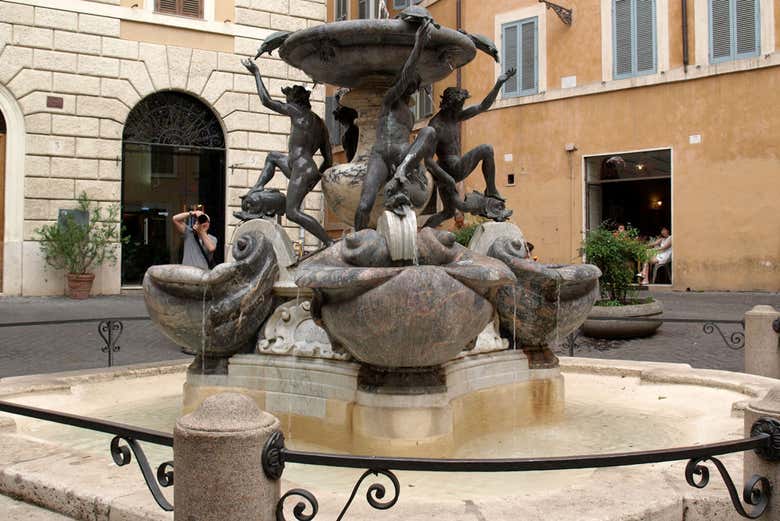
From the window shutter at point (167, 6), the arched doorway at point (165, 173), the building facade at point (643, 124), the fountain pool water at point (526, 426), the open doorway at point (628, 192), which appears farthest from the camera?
the open doorway at point (628, 192)

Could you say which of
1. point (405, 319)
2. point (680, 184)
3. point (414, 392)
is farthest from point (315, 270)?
point (680, 184)

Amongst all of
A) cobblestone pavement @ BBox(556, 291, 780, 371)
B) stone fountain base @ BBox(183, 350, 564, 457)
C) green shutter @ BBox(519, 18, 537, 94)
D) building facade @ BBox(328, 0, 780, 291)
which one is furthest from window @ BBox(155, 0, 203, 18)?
stone fountain base @ BBox(183, 350, 564, 457)

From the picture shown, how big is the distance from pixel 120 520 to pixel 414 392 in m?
1.65

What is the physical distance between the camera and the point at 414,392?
154 inches

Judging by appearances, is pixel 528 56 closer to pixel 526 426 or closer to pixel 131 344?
pixel 131 344

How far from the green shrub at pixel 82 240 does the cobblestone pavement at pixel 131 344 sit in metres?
1.32

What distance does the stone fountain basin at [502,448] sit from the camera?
8.89 feet

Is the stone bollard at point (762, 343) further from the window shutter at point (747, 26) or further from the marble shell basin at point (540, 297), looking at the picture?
the window shutter at point (747, 26)

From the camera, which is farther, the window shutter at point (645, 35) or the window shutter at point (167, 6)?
the window shutter at point (645, 35)

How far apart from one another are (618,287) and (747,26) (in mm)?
8813

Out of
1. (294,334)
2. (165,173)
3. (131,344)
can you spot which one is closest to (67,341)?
(131,344)

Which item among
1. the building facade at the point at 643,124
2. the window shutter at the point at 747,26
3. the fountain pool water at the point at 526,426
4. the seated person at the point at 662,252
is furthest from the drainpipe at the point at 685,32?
the fountain pool water at the point at 526,426

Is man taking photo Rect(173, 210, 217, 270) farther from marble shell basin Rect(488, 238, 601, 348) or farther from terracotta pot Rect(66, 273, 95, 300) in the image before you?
terracotta pot Rect(66, 273, 95, 300)

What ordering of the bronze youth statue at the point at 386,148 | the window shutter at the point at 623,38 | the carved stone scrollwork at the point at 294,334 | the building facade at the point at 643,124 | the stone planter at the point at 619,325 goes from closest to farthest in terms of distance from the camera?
the carved stone scrollwork at the point at 294,334 < the bronze youth statue at the point at 386,148 < the stone planter at the point at 619,325 < the building facade at the point at 643,124 < the window shutter at the point at 623,38
